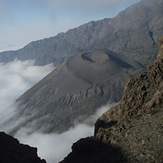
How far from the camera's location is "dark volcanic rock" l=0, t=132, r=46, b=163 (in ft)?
87.6

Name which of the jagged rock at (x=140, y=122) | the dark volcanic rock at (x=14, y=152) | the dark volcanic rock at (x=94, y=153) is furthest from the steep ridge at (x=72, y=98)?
the dark volcanic rock at (x=94, y=153)

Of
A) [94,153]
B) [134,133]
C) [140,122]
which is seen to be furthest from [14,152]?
[140,122]

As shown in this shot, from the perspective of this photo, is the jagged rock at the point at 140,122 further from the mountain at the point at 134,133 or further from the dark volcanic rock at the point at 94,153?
the dark volcanic rock at the point at 94,153

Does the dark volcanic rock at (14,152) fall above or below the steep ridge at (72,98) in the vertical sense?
below

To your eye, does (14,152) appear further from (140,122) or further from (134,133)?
(140,122)

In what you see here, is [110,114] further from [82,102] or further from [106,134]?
[82,102]

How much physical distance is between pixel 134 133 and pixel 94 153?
4.54 meters

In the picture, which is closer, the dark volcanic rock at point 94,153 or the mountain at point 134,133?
the mountain at point 134,133

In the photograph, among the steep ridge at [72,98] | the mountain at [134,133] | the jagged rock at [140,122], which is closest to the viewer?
the jagged rock at [140,122]

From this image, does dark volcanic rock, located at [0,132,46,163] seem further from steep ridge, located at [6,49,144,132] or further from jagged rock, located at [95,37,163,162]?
steep ridge, located at [6,49,144,132]

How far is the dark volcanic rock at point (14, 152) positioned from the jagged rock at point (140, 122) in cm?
724

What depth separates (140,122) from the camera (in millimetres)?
28359

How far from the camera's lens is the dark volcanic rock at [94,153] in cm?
2365

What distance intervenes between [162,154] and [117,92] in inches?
5915
